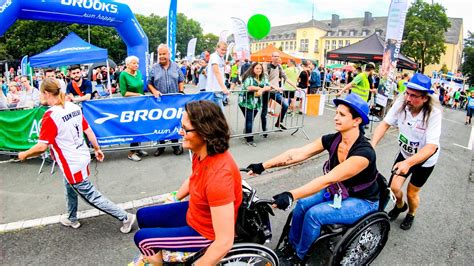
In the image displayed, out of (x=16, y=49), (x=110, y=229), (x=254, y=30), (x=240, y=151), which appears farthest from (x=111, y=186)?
(x=16, y=49)

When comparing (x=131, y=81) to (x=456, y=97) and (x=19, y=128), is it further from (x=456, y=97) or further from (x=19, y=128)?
(x=456, y=97)

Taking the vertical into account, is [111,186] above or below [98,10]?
below

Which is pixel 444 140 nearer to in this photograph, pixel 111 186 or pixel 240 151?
pixel 240 151

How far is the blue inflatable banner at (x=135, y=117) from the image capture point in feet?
17.4

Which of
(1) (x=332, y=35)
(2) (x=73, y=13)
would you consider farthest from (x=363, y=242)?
(1) (x=332, y=35)

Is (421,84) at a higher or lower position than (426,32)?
lower

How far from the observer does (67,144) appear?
10.3 ft

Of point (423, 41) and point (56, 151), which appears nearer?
point (56, 151)

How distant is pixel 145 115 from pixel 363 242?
13.7 feet

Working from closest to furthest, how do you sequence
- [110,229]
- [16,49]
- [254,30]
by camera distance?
[110,229], [254,30], [16,49]

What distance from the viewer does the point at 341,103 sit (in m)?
2.67

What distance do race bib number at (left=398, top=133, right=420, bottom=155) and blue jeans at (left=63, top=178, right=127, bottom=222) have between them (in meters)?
3.26

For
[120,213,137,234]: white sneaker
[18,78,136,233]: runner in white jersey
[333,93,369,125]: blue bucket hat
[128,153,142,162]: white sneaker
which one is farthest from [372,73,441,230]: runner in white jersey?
[128,153,142,162]: white sneaker

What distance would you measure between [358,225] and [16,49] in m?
50.8
